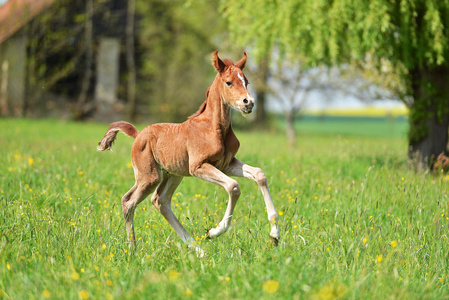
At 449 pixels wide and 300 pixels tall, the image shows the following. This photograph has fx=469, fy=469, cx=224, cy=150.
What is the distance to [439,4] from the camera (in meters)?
9.15

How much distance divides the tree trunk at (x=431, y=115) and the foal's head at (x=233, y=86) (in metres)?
6.80

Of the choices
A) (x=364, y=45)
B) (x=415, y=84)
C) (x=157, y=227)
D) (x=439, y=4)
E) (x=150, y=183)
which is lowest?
(x=157, y=227)

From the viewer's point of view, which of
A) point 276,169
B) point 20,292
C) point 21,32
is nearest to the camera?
point 20,292

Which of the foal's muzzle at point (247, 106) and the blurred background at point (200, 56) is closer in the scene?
the foal's muzzle at point (247, 106)

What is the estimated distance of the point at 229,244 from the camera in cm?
464

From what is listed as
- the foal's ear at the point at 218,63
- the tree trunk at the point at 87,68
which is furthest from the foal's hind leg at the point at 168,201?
the tree trunk at the point at 87,68

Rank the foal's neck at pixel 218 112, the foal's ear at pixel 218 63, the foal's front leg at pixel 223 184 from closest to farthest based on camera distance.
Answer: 1. the foal's front leg at pixel 223 184
2. the foal's ear at pixel 218 63
3. the foal's neck at pixel 218 112

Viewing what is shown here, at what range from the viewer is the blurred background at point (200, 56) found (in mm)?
9531

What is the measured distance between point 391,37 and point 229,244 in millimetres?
6893

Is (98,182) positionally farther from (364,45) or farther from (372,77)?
(372,77)

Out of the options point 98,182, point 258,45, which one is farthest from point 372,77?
point 98,182

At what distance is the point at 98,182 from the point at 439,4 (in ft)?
23.8

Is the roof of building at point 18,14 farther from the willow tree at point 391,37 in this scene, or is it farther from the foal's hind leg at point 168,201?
the foal's hind leg at point 168,201

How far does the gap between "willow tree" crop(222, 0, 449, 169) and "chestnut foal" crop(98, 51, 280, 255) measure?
531cm
